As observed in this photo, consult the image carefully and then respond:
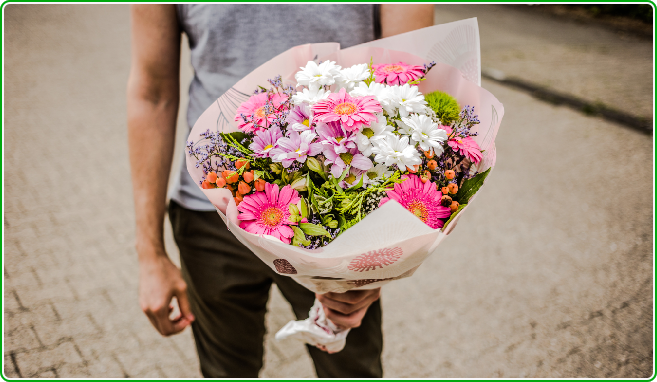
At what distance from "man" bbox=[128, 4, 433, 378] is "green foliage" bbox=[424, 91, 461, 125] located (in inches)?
14.2

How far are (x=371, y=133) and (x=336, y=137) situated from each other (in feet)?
0.26

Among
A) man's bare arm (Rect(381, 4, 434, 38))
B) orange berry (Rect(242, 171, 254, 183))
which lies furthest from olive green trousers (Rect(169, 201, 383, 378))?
man's bare arm (Rect(381, 4, 434, 38))

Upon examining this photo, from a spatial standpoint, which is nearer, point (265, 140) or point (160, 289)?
point (265, 140)

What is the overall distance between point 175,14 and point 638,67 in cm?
779

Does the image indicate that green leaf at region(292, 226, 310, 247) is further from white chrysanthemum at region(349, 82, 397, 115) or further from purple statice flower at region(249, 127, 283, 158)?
white chrysanthemum at region(349, 82, 397, 115)

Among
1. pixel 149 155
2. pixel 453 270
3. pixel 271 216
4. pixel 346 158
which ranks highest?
pixel 346 158

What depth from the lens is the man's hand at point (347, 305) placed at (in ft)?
4.00

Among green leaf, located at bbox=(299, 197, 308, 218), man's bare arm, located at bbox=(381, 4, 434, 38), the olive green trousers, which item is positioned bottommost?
the olive green trousers

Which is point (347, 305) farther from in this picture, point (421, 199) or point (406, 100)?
point (406, 100)

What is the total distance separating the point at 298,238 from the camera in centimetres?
91

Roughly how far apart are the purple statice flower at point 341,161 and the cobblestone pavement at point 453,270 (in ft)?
6.60

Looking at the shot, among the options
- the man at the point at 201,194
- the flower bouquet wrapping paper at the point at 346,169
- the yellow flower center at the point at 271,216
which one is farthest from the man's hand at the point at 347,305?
the yellow flower center at the point at 271,216

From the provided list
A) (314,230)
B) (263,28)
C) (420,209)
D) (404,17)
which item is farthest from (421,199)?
(263,28)

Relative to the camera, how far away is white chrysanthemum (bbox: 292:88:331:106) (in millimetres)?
964
